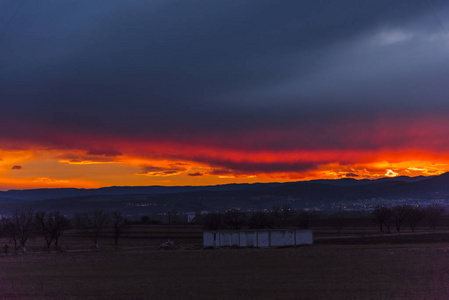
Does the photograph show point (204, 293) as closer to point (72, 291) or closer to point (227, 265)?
point (72, 291)

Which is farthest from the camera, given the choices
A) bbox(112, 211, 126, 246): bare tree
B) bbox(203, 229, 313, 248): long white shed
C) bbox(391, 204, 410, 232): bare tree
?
bbox(391, 204, 410, 232): bare tree

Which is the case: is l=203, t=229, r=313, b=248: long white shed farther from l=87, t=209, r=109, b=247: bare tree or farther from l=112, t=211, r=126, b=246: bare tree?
l=87, t=209, r=109, b=247: bare tree

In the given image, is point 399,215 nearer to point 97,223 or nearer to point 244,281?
point 97,223

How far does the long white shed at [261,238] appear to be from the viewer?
7412cm

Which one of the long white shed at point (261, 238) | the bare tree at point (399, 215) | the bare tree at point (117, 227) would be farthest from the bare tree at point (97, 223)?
the bare tree at point (399, 215)

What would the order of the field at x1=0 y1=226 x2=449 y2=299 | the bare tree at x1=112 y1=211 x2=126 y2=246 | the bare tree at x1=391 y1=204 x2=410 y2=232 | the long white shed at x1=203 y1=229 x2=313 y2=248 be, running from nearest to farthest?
the field at x1=0 y1=226 x2=449 y2=299 < the long white shed at x1=203 y1=229 x2=313 y2=248 < the bare tree at x1=112 y1=211 x2=126 y2=246 < the bare tree at x1=391 y1=204 x2=410 y2=232

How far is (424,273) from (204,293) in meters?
14.8

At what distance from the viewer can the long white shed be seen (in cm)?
7412

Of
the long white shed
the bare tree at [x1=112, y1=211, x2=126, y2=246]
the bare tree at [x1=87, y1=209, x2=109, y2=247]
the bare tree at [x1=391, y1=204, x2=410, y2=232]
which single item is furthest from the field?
the bare tree at [x1=391, y1=204, x2=410, y2=232]

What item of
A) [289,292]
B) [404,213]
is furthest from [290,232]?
[404,213]

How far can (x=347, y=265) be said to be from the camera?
40.2 metres

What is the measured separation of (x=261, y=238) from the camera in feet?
243

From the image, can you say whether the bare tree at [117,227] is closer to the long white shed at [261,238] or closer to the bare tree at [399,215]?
the long white shed at [261,238]

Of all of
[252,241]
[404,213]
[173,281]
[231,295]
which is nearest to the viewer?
[231,295]
